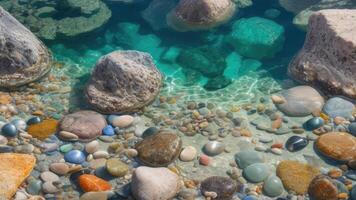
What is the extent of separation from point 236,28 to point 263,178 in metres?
3.91

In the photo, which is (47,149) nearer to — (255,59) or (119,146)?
(119,146)

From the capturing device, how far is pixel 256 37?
8328mm

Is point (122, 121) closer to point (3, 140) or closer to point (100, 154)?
point (100, 154)

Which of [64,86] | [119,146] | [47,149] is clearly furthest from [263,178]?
[64,86]

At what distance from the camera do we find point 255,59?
793 centimetres

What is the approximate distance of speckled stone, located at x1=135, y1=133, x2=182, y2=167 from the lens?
5.62m

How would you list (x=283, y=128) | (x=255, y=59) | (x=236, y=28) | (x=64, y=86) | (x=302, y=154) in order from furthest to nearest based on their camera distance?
(x=236, y=28)
(x=255, y=59)
(x=64, y=86)
(x=283, y=128)
(x=302, y=154)

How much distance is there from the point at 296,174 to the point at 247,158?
25.5 inches

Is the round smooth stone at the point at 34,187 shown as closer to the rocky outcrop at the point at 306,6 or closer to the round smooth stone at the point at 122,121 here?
the round smooth stone at the point at 122,121

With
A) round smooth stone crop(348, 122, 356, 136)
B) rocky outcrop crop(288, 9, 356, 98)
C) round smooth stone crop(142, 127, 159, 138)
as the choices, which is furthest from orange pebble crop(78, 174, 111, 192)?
rocky outcrop crop(288, 9, 356, 98)

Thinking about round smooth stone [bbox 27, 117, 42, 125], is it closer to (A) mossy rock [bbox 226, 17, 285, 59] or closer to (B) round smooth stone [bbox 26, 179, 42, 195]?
(B) round smooth stone [bbox 26, 179, 42, 195]

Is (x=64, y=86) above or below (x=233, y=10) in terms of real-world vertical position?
below

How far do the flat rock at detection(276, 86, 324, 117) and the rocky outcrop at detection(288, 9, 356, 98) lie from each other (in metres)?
0.30

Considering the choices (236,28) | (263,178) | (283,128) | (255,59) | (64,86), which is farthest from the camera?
(236,28)
